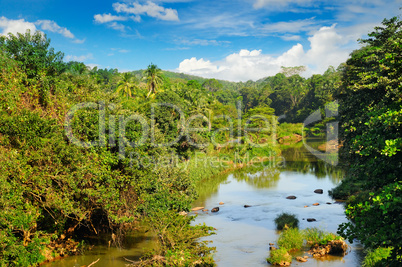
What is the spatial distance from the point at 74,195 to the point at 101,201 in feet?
7.77

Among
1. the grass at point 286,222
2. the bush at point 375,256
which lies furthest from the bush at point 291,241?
the bush at point 375,256

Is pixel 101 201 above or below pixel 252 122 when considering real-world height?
below

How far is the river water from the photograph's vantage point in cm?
1978

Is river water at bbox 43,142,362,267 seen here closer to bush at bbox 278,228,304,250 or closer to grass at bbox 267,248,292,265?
grass at bbox 267,248,292,265

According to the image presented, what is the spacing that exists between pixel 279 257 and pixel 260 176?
27.5 m

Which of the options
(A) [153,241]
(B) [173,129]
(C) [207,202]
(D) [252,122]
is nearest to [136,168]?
(A) [153,241]

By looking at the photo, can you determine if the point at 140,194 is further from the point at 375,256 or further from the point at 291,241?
the point at 375,256

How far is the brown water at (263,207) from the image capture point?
2034 cm

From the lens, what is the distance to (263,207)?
3120 centimetres

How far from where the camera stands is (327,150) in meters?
65.8

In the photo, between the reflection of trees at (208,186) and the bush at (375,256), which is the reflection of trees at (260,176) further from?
the bush at (375,256)

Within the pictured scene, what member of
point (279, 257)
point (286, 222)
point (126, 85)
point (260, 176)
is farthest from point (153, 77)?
point (279, 257)

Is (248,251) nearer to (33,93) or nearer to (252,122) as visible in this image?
(33,93)

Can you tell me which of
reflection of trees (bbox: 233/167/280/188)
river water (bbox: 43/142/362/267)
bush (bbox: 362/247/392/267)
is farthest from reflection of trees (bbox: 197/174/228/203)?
bush (bbox: 362/247/392/267)
